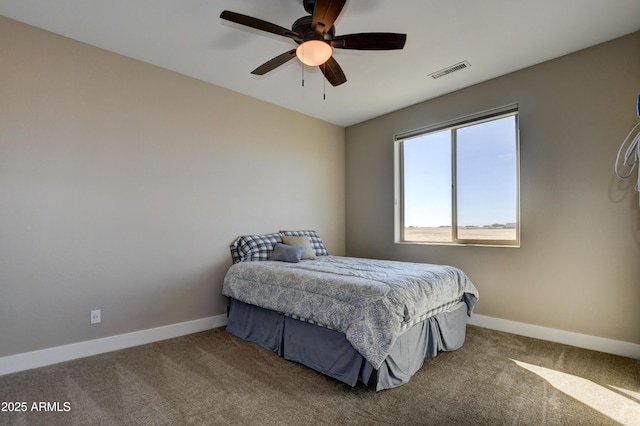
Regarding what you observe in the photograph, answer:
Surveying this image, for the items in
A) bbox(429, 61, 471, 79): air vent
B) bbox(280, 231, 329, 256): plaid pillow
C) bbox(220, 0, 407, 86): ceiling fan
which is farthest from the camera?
bbox(280, 231, 329, 256): plaid pillow

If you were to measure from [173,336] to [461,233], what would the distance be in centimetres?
340

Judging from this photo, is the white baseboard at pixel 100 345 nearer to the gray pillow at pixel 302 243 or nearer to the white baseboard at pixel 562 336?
the gray pillow at pixel 302 243

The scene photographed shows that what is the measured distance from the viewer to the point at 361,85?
367 centimetres

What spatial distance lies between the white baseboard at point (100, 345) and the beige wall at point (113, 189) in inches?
2.2

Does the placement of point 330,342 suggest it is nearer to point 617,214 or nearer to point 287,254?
point 287,254

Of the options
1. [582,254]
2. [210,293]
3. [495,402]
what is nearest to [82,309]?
[210,293]

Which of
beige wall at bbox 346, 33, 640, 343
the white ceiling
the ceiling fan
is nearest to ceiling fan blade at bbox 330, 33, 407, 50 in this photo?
the ceiling fan

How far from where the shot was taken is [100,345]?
2.83 meters

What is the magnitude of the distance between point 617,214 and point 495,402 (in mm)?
2040

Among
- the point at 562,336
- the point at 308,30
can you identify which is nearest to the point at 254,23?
the point at 308,30

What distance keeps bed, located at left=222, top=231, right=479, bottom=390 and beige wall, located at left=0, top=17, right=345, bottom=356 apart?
672 millimetres

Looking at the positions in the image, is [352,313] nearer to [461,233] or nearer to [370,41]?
[370,41]

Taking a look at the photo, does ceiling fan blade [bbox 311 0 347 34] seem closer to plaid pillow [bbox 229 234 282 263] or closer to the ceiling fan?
the ceiling fan

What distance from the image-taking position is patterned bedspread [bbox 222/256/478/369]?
2.10m
